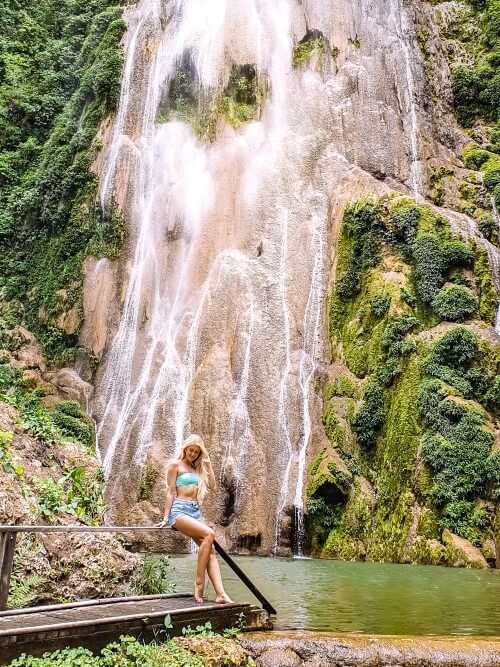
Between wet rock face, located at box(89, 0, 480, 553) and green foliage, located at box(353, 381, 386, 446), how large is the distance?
5.66ft

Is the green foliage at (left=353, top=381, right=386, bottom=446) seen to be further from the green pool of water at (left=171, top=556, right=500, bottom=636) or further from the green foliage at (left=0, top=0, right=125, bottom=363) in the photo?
the green foliage at (left=0, top=0, right=125, bottom=363)

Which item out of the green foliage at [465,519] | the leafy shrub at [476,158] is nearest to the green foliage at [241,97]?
the leafy shrub at [476,158]

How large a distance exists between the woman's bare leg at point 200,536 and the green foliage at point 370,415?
15.0 meters

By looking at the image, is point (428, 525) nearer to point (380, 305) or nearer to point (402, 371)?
point (402, 371)

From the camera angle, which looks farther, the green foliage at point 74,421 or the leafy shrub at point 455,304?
the green foliage at point 74,421

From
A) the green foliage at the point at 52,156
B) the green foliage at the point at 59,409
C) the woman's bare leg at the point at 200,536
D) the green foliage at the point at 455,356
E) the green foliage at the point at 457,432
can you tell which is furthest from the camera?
the green foliage at the point at 52,156

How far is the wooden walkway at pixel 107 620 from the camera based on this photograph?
516 cm

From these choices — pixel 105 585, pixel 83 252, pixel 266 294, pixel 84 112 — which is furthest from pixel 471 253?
pixel 84 112

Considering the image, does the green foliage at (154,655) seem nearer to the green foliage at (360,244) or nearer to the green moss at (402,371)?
the green moss at (402,371)

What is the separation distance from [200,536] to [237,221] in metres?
22.5

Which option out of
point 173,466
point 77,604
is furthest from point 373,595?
point 77,604

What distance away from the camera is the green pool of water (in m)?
8.02

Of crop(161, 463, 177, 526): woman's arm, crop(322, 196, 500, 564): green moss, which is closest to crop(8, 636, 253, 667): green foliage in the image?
crop(161, 463, 177, 526): woman's arm

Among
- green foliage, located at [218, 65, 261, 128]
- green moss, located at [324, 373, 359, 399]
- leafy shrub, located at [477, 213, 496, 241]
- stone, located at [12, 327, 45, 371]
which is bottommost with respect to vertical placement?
green moss, located at [324, 373, 359, 399]
